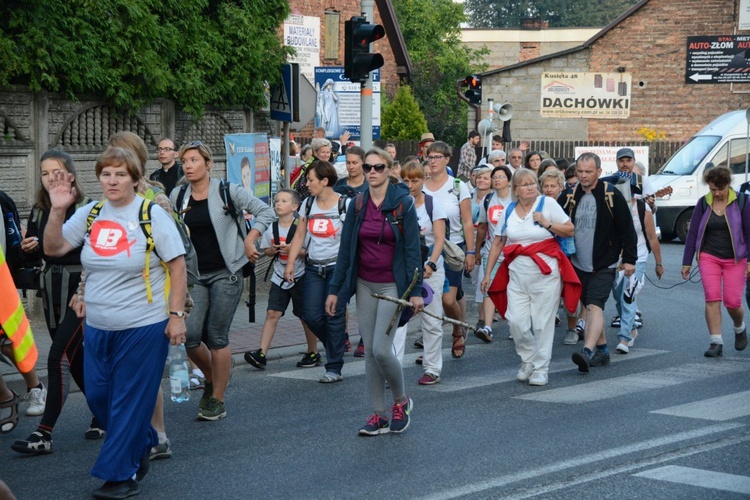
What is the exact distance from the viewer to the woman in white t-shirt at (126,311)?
5.82 m

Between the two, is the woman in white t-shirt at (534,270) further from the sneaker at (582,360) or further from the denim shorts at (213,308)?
the denim shorts at (213,308)

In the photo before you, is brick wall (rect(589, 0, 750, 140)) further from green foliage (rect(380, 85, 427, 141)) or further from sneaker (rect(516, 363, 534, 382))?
sneaker (rect(516, 363, 534, 382))

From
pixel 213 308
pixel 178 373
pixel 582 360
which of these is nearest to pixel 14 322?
pixel 178 373

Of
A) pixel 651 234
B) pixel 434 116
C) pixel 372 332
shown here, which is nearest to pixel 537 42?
pixel 434 116

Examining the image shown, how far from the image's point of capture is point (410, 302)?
7270mm

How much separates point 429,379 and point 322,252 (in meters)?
1.34

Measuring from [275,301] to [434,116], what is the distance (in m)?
43.7

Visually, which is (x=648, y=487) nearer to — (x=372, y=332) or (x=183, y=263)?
(x=372, y=332)

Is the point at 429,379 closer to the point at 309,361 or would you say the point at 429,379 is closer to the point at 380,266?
the point at 309,361

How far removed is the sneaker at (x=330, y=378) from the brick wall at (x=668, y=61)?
3449 centimetres

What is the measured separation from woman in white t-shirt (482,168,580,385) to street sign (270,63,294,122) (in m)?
7.27

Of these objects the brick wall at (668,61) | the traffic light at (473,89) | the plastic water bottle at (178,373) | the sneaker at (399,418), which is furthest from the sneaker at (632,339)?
the brick wall at (668,61)

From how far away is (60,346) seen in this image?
22.4ft

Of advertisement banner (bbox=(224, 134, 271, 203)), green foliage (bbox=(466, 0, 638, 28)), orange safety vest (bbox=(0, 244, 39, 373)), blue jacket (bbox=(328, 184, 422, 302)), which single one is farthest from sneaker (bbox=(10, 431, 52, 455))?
green foliage (bbox=(466, 0, 638, 28))
